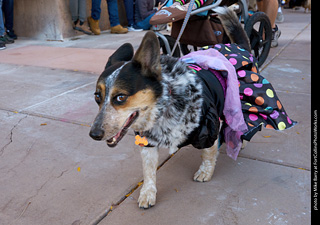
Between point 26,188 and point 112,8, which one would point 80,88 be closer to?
point 26,188

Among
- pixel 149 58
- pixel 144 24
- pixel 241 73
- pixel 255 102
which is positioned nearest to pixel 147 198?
pixel 149 58

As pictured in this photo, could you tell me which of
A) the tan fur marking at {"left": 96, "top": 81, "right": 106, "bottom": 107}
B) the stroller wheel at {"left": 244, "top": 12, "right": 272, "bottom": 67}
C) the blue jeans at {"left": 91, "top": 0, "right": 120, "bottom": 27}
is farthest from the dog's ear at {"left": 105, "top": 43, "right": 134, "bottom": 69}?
the blue jeans at {"left": 91, "top": 0, "right": 120, "bottom": 27}

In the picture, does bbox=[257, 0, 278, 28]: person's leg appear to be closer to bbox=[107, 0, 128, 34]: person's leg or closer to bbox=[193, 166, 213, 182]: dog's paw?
bbox=[107, 0, 128, 34]: person's leg

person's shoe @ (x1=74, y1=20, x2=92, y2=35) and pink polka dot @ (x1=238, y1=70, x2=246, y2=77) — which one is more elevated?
person's shoe @ (x1=74, y1=20, x2=92, y2=35)

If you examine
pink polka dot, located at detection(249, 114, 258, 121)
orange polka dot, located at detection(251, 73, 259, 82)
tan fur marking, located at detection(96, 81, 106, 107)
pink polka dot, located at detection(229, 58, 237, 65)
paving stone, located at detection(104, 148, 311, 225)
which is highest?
pink polka dot, located at detection(229, 58, 237, 65)

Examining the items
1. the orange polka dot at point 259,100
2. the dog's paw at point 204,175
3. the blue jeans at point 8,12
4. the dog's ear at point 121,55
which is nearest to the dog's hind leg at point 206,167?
the dog's paw at point 204,175

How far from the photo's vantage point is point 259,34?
18.7ft

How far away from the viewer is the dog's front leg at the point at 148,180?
2457mm

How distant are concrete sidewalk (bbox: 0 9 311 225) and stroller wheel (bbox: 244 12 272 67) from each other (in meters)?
1.18

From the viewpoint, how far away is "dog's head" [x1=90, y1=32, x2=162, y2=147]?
2.08 meters

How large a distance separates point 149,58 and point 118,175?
1.17m

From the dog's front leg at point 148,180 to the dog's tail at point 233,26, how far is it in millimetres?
1697

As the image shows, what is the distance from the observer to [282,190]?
2645mm

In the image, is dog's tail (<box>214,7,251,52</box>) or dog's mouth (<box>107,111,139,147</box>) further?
dog's tail (<box>214,7,251,52</box>)
